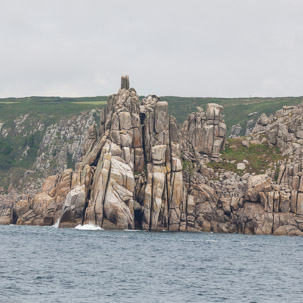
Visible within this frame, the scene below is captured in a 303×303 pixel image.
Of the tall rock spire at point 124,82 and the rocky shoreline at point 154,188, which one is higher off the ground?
the tall rock spire at point 124,82

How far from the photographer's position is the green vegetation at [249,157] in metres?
173

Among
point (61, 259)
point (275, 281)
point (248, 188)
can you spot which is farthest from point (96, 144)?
point (275, 281)

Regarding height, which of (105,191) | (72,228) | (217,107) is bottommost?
(72,228)

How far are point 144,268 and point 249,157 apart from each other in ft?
320

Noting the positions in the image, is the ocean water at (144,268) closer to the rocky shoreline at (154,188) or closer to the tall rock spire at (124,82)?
the rocky shoreline at (154,188)

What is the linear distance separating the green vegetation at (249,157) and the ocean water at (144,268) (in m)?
40.0

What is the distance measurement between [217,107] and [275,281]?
10985 cm

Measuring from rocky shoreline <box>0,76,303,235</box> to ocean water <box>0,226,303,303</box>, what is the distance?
11.3 metres

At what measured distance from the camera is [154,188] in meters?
148

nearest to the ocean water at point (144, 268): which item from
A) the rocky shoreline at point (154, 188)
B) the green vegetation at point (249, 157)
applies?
the rocky shoreline at point (154, 188)

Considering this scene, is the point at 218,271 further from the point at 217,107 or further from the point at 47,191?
the point at 217,107

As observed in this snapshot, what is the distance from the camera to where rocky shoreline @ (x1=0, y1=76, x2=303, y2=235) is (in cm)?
14400

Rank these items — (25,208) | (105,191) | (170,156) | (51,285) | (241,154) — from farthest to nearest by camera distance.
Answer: (241,154) < (25,208) < (170,156) < (105,191) < (51,285)

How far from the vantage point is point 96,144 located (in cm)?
15825
